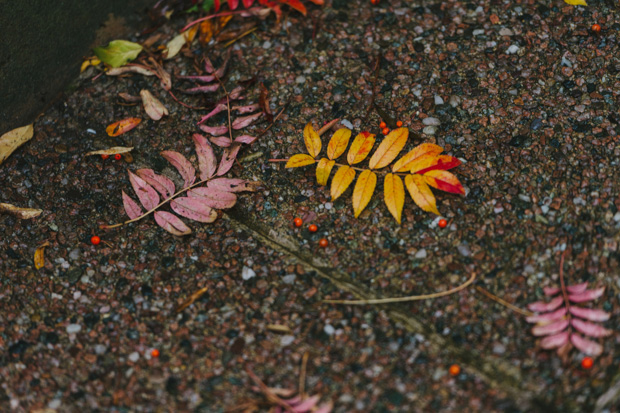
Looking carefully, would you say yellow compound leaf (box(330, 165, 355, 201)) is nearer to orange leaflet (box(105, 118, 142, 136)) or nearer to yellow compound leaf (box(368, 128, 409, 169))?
yellow compound leaf (box(368, 128, 409, 169))

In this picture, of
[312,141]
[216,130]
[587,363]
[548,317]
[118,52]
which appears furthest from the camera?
[118,52]

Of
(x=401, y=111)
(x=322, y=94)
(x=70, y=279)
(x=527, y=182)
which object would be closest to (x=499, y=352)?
(x=527, y=182)

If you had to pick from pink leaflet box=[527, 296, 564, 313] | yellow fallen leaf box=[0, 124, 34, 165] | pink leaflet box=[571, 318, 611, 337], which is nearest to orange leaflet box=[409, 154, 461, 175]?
pink leaflet box=[527, 296, 564, 313]

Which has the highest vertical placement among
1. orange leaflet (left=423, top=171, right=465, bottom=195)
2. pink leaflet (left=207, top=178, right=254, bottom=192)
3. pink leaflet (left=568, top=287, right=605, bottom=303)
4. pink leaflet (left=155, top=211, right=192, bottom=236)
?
orange leaflet (left=423, top=171, right=465, bottom=195)

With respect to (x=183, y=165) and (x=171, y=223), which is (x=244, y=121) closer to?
(x=183, y=165)

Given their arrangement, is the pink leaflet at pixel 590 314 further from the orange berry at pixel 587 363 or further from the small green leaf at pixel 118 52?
the small green leaf at pixel 118 52

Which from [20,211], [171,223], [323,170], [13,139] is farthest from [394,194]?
[13,139]
